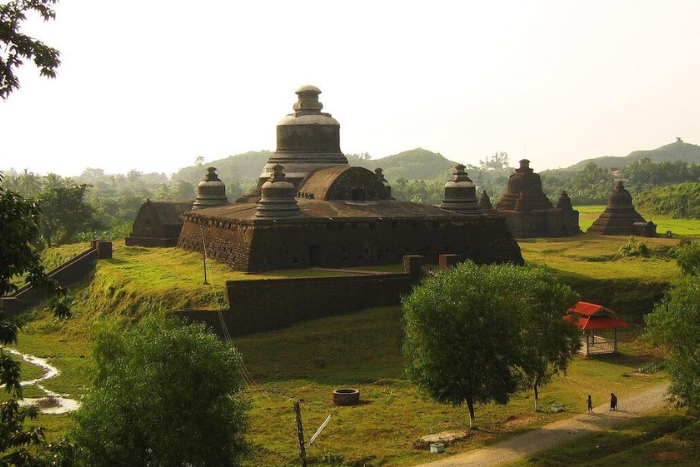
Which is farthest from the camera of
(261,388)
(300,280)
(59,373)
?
(300,280)

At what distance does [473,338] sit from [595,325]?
8.77m

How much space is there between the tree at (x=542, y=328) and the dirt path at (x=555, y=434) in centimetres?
154

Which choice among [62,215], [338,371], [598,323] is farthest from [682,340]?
[62,215]

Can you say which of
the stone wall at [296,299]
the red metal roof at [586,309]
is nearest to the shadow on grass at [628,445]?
the red metal roof at [586,309]

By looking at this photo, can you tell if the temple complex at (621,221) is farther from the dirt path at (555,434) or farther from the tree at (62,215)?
the tree at (62,215)

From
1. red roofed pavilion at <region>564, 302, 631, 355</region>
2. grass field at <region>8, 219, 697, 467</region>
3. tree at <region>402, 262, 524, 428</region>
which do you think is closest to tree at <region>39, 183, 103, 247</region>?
grass field at <region>8, 219, 697, 467</region>

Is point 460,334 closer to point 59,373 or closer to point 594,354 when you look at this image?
point 594,354

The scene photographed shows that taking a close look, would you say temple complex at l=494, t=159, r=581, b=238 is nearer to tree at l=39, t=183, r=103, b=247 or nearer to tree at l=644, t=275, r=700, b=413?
tree at l=39, t=183, r=103, b=247

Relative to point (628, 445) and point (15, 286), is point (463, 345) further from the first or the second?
point (15, 286)

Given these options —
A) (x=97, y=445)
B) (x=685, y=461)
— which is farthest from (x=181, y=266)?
(x=685, y=461)

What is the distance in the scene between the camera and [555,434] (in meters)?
21.5

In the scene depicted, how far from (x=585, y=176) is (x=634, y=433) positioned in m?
100

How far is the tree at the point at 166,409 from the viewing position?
17297 millimetres

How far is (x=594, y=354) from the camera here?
29484 mm
